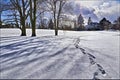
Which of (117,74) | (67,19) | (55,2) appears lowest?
(117,74)

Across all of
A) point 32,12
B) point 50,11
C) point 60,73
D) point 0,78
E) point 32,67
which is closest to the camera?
point 0,78

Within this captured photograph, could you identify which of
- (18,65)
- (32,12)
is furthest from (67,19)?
(18,65)

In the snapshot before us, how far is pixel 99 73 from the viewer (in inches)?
154

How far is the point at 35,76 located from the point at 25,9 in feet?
58.1

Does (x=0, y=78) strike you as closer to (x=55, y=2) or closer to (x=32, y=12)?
(x=32, y=12)

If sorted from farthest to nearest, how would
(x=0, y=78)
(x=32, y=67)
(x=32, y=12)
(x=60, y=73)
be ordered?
(x=32, y=12) < (x=32, y=67) < (x=60, y=73) < (x=0, y=78)

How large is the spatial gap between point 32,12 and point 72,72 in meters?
16.9

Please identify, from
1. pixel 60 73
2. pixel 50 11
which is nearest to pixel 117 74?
pixel 60 73

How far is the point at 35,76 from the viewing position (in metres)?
3.54

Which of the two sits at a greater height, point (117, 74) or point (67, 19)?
point (67, 19)

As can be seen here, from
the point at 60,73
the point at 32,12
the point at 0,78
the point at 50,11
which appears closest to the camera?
the point at 0,78

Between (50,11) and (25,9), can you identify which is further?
(50,11)

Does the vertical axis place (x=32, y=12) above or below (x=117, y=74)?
above

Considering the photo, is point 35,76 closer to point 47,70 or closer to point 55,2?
point 47,70
